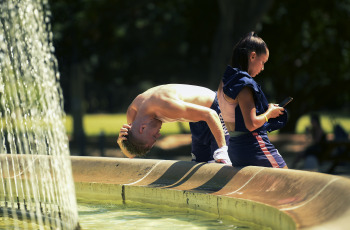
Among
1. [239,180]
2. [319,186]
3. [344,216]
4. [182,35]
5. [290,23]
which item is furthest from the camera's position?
[182,35]

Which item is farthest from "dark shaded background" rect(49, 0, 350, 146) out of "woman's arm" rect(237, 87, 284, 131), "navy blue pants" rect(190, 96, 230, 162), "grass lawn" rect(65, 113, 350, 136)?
"woman's arm" rect(237, 87, 284, 131)

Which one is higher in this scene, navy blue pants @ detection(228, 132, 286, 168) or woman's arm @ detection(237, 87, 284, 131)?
woman's arm @ detection(237, 87, 284, 131)

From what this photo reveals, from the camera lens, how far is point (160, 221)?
4082 mm

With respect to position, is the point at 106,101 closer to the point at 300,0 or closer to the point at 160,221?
the point at 300,0

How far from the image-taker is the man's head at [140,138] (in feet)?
14.6

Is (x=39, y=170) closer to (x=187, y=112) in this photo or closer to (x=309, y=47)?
(x=187, y=112)

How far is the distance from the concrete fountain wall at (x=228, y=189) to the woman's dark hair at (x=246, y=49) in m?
0.71

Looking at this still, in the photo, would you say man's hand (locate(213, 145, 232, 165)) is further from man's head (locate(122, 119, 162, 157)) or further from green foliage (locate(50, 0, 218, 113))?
green foliage (locate(50, 0, 218, 113))

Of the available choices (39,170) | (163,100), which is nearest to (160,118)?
(163,100)

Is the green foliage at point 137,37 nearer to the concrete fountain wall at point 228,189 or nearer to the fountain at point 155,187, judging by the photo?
the fountain at point 155,187

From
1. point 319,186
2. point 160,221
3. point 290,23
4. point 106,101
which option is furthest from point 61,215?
point 106,101

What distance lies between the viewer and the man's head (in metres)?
4.45

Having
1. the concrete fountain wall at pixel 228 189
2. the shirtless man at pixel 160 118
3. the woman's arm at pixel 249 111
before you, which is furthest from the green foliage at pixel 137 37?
the woman's arm at pixel 249 111

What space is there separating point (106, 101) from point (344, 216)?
6842 cm
